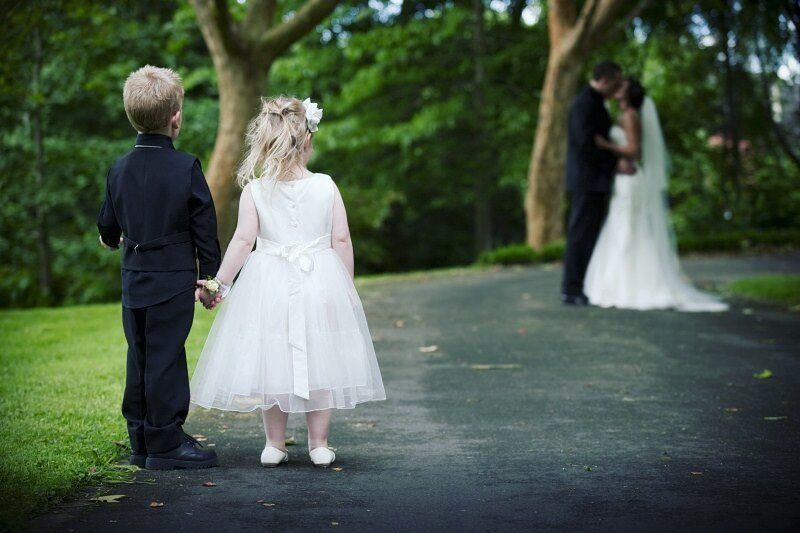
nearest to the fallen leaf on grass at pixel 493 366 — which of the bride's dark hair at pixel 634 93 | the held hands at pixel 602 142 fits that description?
the held hands at pixel 602 142

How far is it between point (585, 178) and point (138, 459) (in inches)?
304

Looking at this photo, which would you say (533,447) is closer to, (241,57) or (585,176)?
(585,176)

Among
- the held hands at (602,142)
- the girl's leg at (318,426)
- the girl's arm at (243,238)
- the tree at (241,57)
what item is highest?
the tree at (241,57)

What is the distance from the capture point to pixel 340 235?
543 cm

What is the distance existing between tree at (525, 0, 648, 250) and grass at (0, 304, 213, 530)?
10721 millimetres

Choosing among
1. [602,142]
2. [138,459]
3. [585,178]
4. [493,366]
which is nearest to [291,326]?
[138,459]

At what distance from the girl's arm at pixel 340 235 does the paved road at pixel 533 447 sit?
98 centimetres

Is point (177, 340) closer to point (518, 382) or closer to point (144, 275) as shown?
point (144, 275)

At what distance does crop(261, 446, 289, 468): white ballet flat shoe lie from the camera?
5.23m

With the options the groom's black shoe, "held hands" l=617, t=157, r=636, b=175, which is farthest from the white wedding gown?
"held hands" l=617, t=157, r=636, b=175

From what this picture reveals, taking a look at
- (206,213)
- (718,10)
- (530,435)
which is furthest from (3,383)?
(718,10)

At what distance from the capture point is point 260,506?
176 inches

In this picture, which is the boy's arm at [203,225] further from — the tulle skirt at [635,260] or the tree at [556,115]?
the tree at [556,115]

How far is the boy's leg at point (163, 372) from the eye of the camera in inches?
203
